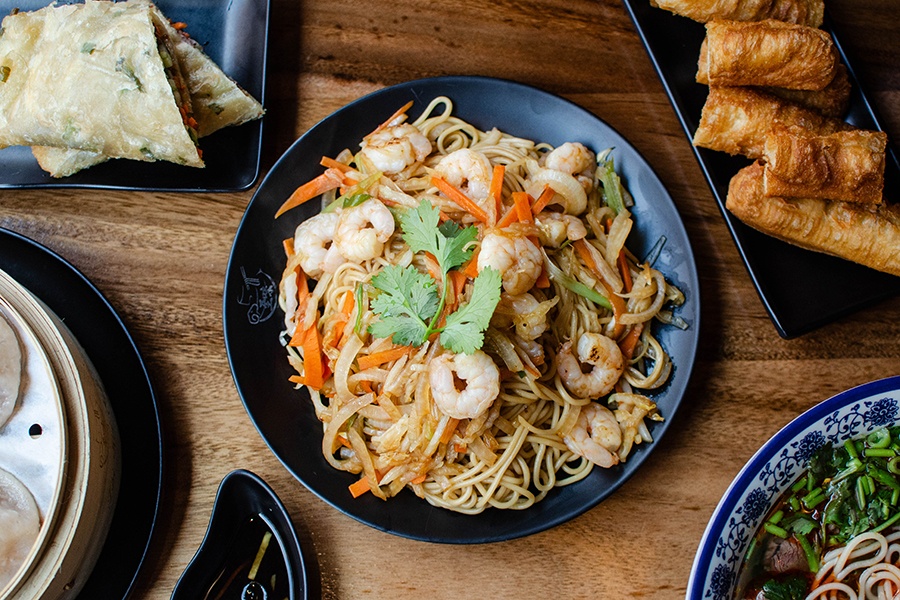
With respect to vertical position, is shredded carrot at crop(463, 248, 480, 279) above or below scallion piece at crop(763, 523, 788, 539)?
above

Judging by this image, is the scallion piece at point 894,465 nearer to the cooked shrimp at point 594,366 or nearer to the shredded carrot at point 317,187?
the cooked shrimp at point 594,366

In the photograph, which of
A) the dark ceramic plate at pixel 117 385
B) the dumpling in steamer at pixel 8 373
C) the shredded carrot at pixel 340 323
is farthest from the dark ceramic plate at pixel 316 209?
the dumpling in steamer at pixel 8 373

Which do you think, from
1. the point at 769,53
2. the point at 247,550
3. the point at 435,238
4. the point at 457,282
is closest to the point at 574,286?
the point at 457,282

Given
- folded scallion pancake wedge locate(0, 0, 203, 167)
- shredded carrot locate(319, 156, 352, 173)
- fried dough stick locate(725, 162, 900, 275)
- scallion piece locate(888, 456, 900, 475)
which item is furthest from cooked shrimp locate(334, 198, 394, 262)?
scallion piece locate(888, 456, 900, 475)

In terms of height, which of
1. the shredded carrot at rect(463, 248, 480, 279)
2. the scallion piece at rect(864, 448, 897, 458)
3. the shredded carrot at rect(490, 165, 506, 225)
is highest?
the shredded carrot at rect(490, 165, 506, 225)

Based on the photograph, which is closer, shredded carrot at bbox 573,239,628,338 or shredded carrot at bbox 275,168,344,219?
shredded carrot at bbox 573,239,628,338

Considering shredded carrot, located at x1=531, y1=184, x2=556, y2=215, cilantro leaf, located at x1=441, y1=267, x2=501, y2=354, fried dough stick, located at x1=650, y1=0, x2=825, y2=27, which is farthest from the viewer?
fried dough stick, located at x1=650, y1=0, x2=825, y2=27

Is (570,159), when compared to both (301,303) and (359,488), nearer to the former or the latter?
(301,303)

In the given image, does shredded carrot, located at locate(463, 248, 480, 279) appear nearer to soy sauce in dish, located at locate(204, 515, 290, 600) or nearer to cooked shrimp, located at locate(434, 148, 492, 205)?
cooked shrimp, located at locate(434, 148, 492, 205)

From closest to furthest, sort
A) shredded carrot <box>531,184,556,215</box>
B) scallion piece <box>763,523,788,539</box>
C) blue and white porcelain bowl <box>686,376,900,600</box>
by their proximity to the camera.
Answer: blue and white porcelain bowl <box>686,376,900,600</box>
scallion piece <box>763,523,788,539</box>
shredded carrot <box>531,184,556,215</box>

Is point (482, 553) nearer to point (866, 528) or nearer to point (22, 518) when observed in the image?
point (866, 528)
